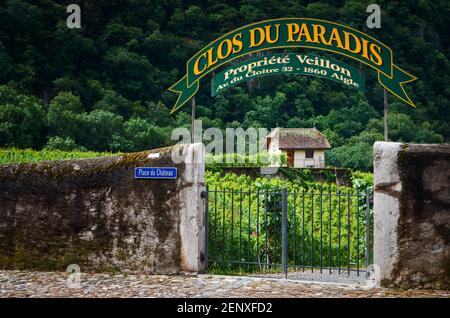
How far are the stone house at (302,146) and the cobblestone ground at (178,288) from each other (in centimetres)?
4504

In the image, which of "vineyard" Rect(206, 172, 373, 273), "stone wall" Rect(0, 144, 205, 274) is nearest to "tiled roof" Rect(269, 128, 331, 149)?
"vineyard" Rect(206, 172, 373, 273)

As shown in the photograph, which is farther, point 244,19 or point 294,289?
point 244,19

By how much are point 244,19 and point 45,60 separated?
26.6 m

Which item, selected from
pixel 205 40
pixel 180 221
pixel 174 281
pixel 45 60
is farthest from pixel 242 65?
pixel 205 40

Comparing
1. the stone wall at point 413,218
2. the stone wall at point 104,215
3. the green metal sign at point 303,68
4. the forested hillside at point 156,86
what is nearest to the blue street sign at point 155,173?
the stone wall at point 104,215

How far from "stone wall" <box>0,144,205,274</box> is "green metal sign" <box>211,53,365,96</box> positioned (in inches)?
157

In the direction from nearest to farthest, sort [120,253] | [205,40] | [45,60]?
[120,253], [45,60], [205,40]

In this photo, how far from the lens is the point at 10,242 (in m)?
9.70

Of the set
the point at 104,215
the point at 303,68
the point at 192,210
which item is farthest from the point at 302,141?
the point at 192,210

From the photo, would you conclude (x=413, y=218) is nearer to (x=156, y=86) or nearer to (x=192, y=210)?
(x=192, y=210)

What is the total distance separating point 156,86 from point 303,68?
5114 cm

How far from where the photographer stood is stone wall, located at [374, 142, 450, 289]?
7.83 m

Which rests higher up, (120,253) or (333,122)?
(333,122)

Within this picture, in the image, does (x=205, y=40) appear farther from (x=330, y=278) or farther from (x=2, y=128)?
(x=330, y=278)
